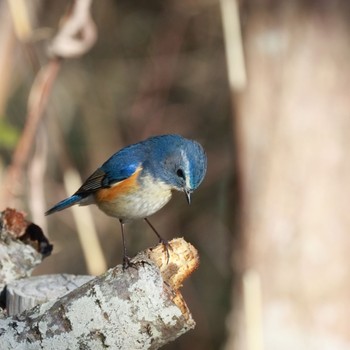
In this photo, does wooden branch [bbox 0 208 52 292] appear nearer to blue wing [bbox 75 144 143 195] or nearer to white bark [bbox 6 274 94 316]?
white bark [bbox 6 274 94 316]

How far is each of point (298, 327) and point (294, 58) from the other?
185 cm

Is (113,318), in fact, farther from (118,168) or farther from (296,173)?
(296,173)

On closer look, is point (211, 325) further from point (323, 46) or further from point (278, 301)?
point (323, 46)

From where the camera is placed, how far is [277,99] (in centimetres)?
555

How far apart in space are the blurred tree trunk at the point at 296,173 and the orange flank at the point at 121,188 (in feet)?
6.75

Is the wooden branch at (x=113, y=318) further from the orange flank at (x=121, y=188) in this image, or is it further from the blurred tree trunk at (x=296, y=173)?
the blurred tree trunk at (x=296, y=173)

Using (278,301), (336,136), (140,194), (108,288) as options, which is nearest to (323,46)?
(336,136)

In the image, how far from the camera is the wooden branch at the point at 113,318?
2.19 m

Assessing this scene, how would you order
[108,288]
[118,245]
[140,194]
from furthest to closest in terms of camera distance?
[118,245]
[140,194]
[108,288]

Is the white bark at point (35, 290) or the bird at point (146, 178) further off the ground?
the bird at point (146, 178)

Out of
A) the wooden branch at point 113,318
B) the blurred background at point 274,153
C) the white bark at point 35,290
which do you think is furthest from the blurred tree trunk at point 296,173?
the wooden branch at point 113,318

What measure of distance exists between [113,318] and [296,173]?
3463mm

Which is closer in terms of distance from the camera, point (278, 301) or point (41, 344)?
point (41, 344)

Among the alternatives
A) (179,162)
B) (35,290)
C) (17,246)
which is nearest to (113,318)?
(35,290)
